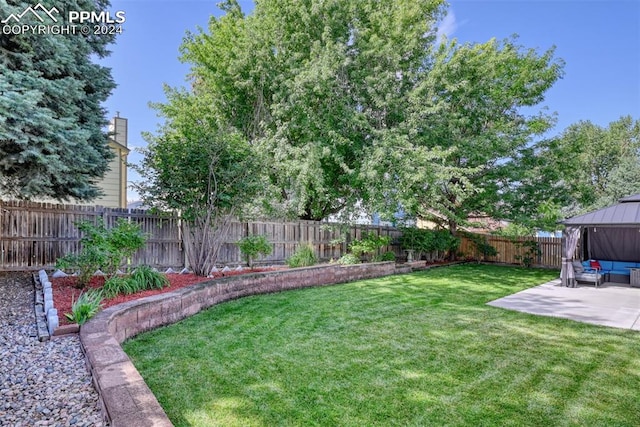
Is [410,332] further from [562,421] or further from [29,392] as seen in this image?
[29,392]

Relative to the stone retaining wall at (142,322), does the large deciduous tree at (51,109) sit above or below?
above

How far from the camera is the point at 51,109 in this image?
631cm

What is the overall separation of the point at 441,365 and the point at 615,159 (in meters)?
31.7

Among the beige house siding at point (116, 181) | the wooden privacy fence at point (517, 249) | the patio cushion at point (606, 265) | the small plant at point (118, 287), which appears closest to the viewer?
the small plant at point (118, 287)

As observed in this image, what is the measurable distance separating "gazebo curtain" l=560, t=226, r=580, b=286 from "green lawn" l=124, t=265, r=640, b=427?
4.22 m

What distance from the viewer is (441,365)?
3520 millimetres

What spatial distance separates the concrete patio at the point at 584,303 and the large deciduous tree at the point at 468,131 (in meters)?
3.58

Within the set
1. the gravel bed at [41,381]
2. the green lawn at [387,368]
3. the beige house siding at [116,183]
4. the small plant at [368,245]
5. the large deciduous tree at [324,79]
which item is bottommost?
the green lawn at [387,368]

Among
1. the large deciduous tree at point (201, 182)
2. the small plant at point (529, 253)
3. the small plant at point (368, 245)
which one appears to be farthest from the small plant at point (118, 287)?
the small plant at point (529, 253)

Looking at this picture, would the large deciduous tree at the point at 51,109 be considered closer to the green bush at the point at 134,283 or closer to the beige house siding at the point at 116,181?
the green bush at the point at 134,283

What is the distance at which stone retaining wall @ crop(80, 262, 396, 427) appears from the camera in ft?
6.97

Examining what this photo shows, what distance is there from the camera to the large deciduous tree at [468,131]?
9961 millimetres

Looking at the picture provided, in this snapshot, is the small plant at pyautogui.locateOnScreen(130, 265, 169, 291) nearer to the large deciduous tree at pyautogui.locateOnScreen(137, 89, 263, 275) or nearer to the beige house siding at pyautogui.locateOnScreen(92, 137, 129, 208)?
the large deciduous tree at pyautogui.locateOnScreen(137, 89, 263, 275)

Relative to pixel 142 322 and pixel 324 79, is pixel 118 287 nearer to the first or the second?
pixel 142 322
